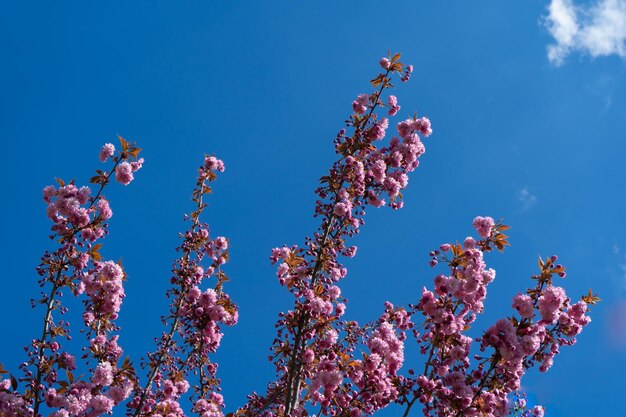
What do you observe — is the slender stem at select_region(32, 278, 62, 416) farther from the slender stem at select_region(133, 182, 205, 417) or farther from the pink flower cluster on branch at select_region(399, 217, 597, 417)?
the pink flower cluster on branch at select_region(399, 217, 597, 417)

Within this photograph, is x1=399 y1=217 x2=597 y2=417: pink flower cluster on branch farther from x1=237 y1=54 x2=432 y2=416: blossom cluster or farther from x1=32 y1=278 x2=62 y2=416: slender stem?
x1=32 y1=278 x2=62 y2=416: slender stem

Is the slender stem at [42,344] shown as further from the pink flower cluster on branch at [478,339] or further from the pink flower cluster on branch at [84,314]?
the pink flower cluster on branch at [478,339]

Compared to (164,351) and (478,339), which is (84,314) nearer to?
(164,351)

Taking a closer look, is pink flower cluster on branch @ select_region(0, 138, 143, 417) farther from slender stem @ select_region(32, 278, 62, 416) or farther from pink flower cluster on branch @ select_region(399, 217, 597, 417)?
pink flower cluster on branch @ select_region(399, 217, 597, 417)

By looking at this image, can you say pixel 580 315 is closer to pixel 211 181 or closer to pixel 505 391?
pixel 505 391

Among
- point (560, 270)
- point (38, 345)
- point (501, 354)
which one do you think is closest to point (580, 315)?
point (560, 270)

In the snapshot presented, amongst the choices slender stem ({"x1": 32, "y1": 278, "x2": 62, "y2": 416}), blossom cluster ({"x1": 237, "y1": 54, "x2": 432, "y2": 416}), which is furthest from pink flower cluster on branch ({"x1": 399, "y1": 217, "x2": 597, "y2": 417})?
slender stem ({"x1": 32, "y1": 278, "x2": 62, "y2": 416})

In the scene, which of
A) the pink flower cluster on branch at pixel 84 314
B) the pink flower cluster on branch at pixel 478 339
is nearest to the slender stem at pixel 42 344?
the pink flower cluster on branch at pixel 84 314

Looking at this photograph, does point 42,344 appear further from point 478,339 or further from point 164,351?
point 478,339

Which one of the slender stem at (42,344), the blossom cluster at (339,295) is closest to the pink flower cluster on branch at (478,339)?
the blossom cluster at (339,295)

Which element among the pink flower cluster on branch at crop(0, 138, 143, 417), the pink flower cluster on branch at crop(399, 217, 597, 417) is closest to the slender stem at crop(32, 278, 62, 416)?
the pink flower cluster on branch at crop(0, 138, 143, 417)

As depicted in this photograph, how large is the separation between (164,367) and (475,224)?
4479mm

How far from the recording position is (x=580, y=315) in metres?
6.36

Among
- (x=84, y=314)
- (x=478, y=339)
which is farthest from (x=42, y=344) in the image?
(x=478, y=339)
